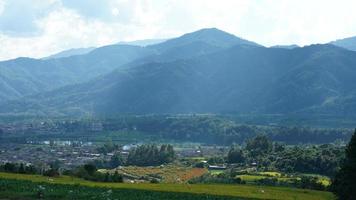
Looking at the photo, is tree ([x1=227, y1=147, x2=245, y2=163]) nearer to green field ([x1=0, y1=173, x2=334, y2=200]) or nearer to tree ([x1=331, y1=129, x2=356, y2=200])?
green field ([x1=0, y1=173, x2=334, y2=200])

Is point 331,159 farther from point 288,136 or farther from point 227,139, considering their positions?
point 227,139

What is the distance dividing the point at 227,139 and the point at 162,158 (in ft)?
247

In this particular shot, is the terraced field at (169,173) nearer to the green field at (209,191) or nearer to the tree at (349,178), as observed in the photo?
the green field at (209,191)

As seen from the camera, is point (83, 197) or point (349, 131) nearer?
point (83, 197)

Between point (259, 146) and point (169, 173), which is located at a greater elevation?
point (259, 146)

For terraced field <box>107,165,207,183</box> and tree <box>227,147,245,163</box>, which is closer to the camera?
terraced field <box>107,165,207,183</box>

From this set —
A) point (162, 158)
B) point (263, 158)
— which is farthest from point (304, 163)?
point (162, 158)

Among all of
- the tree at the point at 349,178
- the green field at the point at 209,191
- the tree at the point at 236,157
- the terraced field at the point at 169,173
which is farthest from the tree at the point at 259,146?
the tree at the point at 349,178

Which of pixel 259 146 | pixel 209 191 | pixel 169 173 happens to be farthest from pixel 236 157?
pixel 209 191

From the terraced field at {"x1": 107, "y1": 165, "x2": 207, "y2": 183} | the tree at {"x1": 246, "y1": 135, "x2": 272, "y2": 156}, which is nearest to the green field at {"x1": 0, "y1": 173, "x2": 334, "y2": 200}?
the terraced field at {"x1": 107, "y1": 165, "x2": 207, "y2": 183}

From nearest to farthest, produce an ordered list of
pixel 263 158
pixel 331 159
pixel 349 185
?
pixel 349 185 < pixel 331 159 < pixel 263 158

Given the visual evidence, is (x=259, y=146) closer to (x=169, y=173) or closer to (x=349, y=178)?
(x=169, y=173)

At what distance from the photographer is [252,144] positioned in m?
126

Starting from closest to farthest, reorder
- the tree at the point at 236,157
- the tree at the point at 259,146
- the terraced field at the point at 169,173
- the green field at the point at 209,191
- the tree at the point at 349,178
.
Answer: the tree at the point at 349,178
the green field at the point at 209,191
the terraced field at the point at 169,173
the tree at the point at 236,157
the tree at the point at 259,146
